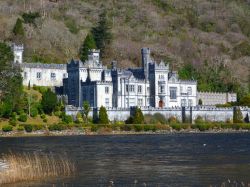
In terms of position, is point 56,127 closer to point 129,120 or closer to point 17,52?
point 129,120

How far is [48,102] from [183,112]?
21.0 meters

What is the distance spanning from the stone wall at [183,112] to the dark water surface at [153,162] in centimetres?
3192

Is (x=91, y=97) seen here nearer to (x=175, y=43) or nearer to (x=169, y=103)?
(x=169, y=103)

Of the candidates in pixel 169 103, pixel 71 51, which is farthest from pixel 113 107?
pixel 71 51

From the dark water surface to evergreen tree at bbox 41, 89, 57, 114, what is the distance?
95.7 ft

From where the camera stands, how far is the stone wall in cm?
10794

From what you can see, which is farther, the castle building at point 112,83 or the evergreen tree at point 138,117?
the castle building at point 112,83

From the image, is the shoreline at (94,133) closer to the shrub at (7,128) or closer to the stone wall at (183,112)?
the shrub at (7,128)

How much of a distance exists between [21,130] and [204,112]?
102ft

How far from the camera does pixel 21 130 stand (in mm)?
95125

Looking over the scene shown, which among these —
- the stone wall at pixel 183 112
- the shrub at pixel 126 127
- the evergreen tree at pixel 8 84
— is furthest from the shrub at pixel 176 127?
the evergreen tree at pixel 8 84

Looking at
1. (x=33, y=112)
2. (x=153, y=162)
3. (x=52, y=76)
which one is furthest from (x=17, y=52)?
(x=153, y=162)

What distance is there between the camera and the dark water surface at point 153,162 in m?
42.0

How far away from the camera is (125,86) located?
113m
